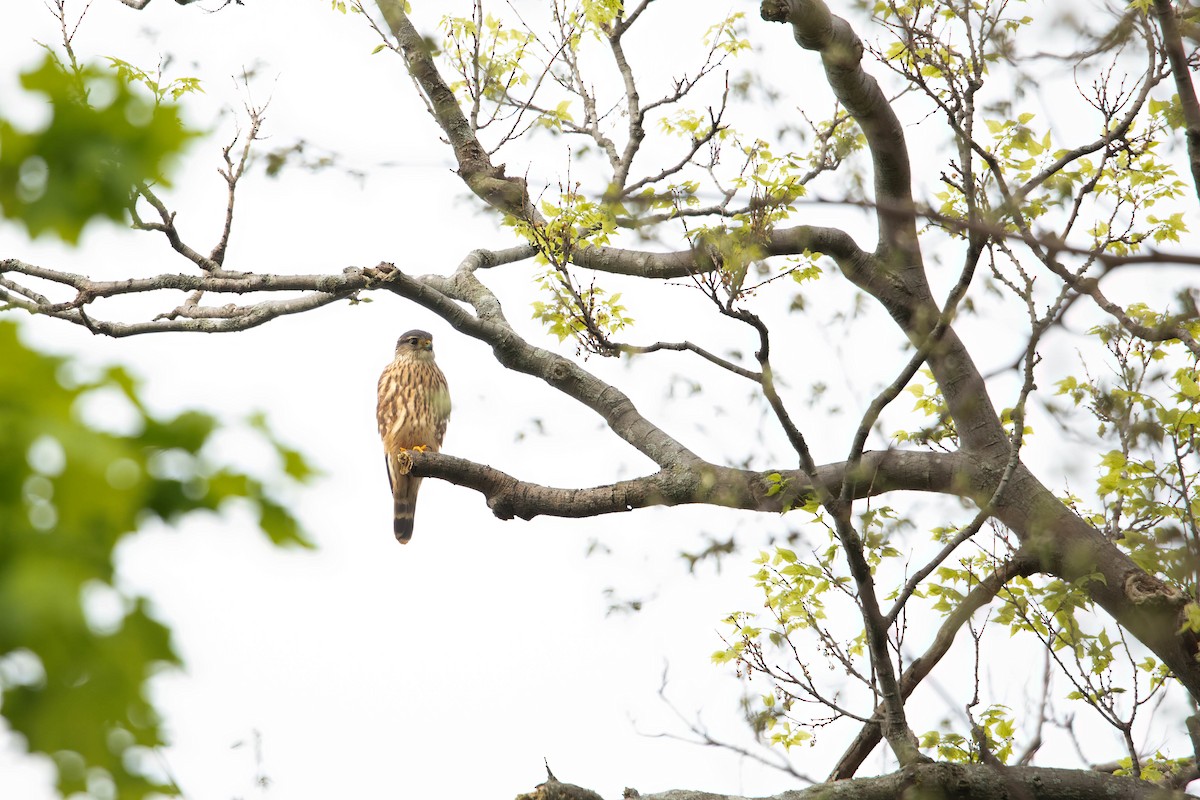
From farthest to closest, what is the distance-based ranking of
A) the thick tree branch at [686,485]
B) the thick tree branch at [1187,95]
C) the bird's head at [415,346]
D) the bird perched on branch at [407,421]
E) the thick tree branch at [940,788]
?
the bird's head at [415,346], the bird perched on branch at [407,421], the thick tree branch at [686,485], the thick tree branch at [940,788], the thick tree branch at [1187,95]

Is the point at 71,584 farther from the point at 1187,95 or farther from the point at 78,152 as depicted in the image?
the point at 1187,95

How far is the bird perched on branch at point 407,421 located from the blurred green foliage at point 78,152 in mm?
6752

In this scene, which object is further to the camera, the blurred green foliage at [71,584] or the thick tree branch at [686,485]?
the thick tree branch at [686,485]

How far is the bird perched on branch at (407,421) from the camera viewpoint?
838cm

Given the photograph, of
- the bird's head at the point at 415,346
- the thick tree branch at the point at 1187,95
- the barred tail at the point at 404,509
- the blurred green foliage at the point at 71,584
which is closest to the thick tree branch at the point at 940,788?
the thick tree branch at the point at 1187,95

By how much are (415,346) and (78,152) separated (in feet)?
24.9

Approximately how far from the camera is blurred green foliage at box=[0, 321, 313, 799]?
1226mm

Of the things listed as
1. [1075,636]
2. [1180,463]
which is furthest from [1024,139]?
[1075,636]

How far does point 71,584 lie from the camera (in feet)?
4.07

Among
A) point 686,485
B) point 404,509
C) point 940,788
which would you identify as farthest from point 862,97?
point 404,509

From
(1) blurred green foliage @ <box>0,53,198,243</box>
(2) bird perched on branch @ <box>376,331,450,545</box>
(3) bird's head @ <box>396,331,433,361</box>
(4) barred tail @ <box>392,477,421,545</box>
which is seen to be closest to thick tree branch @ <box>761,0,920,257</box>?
(1) blurred green foliage @ <box>0,53,198,243</box>

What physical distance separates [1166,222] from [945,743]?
295 centimetres

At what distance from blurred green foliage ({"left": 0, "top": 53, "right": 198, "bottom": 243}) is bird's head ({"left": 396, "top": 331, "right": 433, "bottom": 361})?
752 centimetres

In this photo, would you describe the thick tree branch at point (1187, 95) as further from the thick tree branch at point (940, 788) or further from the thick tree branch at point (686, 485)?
the thick tree branch at point (940, 788)
